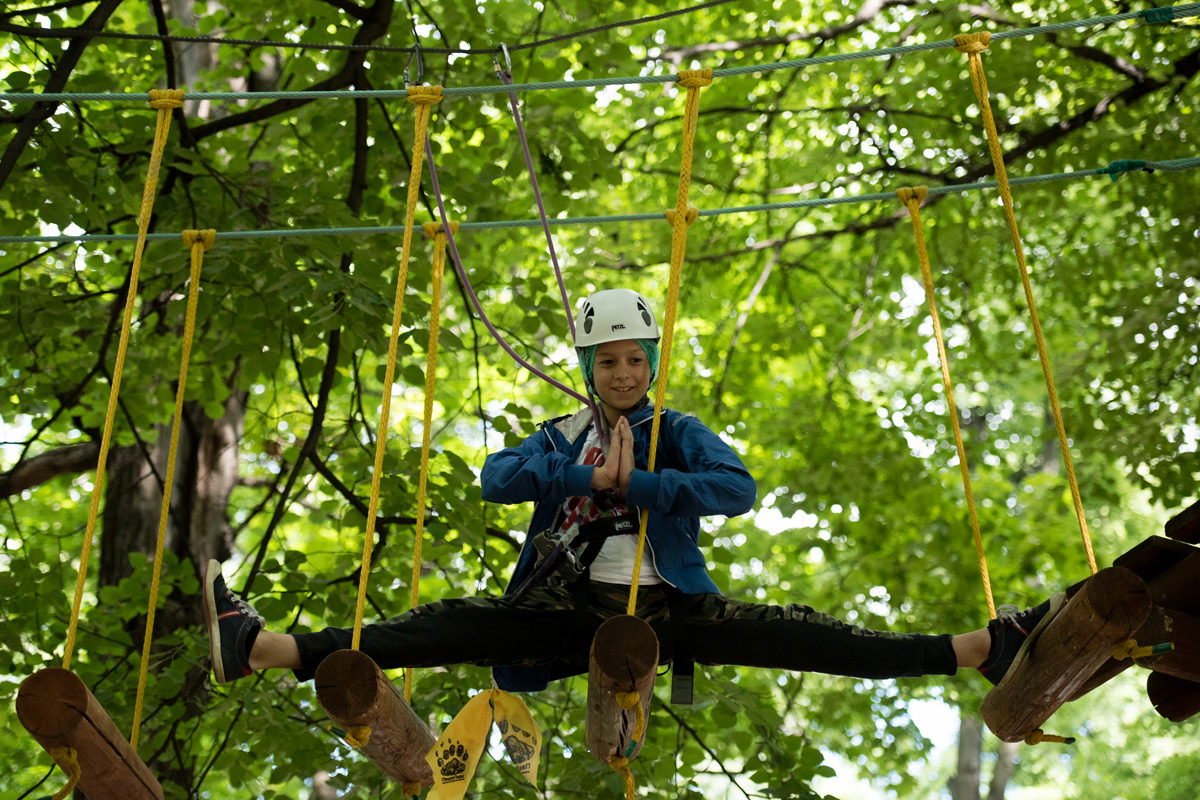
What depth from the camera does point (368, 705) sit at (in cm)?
219

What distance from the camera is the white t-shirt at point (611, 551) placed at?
2.76m

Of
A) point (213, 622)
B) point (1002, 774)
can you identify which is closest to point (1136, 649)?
point (213, 622)

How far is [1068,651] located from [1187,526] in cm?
33

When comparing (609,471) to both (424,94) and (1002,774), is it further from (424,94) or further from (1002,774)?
(1002,774)

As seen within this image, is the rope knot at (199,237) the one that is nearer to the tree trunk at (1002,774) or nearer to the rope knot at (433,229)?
the rope knot at (433,229)

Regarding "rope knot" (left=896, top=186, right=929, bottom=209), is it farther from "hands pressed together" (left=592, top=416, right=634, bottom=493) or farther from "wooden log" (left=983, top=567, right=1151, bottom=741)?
"wooden log" (left=983, top=567, right=1151, bottom=741)

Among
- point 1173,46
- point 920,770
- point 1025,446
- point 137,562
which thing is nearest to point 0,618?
point 137,562

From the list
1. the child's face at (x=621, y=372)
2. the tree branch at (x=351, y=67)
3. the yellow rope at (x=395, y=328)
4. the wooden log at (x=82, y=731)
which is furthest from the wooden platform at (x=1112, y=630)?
the tree branch at (x=351, y=67)

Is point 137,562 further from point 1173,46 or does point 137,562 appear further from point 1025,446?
point 1025,446

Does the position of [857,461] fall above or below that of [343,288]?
above

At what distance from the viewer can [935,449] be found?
296 inches

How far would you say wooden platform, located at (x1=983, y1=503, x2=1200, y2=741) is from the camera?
215 cm

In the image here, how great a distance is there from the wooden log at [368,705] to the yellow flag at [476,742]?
7 cm

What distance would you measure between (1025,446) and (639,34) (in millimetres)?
7987
